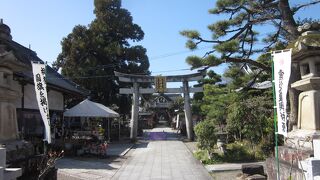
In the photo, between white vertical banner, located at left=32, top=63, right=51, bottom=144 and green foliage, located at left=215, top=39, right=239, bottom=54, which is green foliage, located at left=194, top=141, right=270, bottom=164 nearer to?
green foliage, located at left=215, top=39, right=239, bottom=54

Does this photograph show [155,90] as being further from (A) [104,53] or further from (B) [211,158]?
(B) [211,158]

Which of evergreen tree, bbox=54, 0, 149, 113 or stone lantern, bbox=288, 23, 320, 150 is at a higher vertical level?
evergreen tree, bbox=54, 0, 149, 113

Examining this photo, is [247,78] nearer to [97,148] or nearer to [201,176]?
[201,176]

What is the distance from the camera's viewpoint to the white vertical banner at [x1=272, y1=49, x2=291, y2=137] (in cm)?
756

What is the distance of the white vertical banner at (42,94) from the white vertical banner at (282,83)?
5172 mm

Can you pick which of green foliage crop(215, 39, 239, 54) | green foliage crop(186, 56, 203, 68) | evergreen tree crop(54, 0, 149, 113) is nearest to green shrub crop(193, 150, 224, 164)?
green foliage crop(186, 56, 203, 68)

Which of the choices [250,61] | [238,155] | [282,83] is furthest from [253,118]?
[282,83]

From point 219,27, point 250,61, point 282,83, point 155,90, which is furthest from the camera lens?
point 155,90

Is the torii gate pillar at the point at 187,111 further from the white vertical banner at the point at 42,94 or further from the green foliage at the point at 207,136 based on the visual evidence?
the white vertical banner at the point at 42,94

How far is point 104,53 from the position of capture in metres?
36.3

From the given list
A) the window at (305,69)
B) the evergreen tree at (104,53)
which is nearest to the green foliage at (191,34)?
the window at (305,69)

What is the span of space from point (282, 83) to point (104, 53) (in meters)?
29.8

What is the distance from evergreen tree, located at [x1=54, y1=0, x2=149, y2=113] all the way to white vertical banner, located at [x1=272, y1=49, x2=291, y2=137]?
94.1 feet

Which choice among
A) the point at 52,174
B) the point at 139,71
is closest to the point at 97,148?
the point at 52,174
